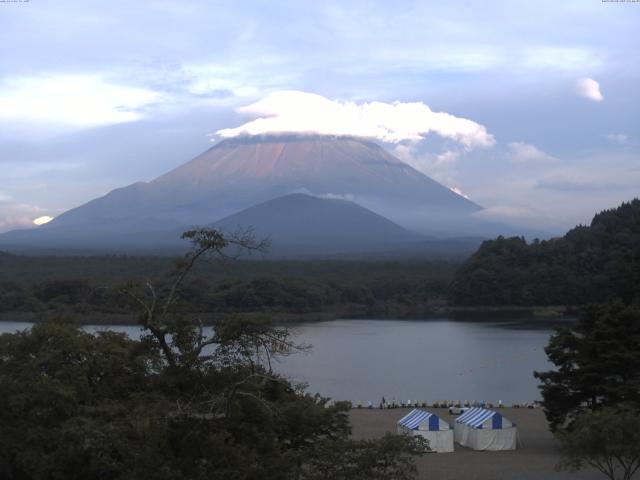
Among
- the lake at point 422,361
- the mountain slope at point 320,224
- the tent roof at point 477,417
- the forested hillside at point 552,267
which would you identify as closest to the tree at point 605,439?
the tent roof at point 477,417

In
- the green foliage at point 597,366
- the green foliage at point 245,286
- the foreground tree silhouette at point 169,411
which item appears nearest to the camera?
the foreground tree silhouette at point 169,411

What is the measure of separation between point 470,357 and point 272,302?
60.6 ft

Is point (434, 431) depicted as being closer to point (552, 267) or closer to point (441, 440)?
point (441, 440)

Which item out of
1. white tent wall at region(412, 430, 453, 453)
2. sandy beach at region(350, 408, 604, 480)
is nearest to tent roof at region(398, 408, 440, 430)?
white tent wall at region(412, 430, 453, 453)

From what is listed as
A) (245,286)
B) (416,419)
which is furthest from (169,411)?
(245,286)

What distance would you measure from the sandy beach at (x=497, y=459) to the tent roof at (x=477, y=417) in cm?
42

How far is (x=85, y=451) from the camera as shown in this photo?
297 inches

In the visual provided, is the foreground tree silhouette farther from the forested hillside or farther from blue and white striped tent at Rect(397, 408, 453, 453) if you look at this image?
the forested hillside

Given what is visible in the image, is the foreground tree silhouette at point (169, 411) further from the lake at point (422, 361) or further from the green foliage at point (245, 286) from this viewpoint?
the green foliage at point (245, 286)

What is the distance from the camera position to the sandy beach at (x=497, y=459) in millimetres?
13133

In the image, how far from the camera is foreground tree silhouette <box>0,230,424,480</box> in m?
6.78

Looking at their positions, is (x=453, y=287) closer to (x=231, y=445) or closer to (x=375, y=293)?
(x=375, y=293)

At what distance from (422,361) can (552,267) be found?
2461 centimetres

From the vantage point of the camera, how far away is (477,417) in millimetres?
15555
